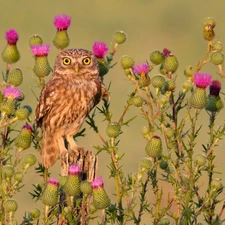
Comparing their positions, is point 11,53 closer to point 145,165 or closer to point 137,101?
point 137,101

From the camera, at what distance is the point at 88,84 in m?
7.34

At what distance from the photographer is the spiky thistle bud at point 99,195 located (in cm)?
532

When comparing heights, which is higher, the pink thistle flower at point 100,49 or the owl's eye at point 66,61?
the pink thistle flower at point 100,49

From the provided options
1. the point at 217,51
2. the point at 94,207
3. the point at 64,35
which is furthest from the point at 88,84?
the point at 94,207

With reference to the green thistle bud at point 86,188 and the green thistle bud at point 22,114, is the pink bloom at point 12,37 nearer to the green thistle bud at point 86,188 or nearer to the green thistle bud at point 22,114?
the green thistle bud at point 22,114

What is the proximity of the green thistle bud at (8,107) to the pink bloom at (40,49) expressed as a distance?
0.61 m

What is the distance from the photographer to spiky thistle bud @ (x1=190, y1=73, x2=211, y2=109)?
578 centimetres

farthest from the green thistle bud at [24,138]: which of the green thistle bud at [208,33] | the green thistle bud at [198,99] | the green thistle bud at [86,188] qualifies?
the green thistle bud at [208,33]

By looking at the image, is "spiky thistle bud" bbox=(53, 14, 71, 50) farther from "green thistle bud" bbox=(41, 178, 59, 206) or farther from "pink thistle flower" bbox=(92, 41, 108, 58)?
→ "green thistle bud" bbox=(41, 178, 59, 206)

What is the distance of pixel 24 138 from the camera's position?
593 centimetres

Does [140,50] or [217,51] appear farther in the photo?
[140,50]

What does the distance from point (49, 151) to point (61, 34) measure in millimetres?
915

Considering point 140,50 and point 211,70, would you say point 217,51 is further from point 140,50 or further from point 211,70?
point 140,50

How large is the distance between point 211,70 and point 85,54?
9.47 meters
